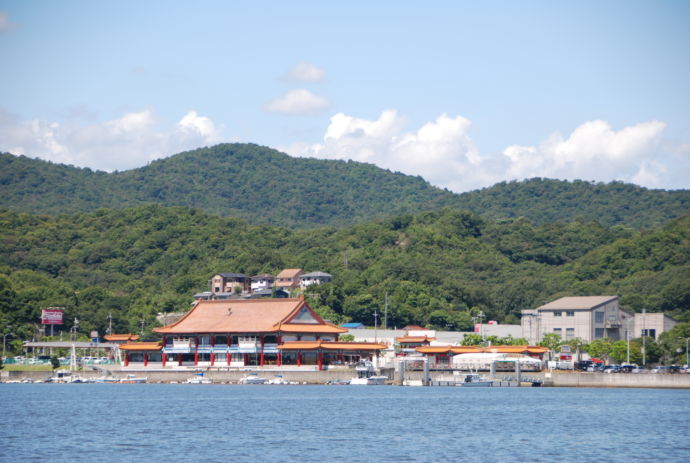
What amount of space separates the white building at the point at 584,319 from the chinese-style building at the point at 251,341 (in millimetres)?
26299

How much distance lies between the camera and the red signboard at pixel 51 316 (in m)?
120

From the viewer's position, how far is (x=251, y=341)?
342ft

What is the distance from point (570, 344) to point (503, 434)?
62.5m

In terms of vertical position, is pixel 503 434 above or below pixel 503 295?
below

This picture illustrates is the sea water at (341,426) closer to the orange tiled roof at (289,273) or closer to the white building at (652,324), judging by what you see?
the white building at (652,324)

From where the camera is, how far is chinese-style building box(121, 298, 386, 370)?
103m

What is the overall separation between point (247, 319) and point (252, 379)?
29.5ft

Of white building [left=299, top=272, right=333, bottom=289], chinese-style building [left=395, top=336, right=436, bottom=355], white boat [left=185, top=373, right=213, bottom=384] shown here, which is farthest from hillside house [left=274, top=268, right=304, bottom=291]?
white boat [left=185, top=373, right=213, bottom=384]

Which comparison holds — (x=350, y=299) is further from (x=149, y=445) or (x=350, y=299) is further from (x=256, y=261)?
(x=149, y=445)

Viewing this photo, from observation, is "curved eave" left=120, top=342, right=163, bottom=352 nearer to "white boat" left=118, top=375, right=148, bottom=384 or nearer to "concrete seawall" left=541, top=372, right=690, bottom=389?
"white boat" left=118, top=375, right=148, bottom=384

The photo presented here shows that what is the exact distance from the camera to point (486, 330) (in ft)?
426

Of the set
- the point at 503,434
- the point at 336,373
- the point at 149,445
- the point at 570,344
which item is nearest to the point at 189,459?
the point at 149,445

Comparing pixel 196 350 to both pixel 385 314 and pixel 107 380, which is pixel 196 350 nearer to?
pixel 107 380

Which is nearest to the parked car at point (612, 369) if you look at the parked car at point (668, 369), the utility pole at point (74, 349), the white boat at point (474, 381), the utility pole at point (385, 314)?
the parked car at point (668, 369)
